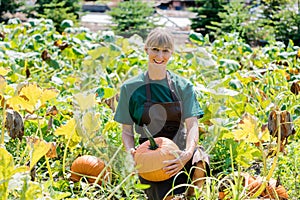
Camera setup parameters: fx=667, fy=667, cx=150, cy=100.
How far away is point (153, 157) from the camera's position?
80.3 inches

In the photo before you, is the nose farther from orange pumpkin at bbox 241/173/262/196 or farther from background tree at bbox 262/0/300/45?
background tree at bbox 262/0/300/45

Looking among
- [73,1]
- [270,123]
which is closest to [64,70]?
[270,123]

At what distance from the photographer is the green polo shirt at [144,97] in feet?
7.25

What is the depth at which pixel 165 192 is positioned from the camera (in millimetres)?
2160

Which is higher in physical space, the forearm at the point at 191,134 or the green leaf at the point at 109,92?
the forearm at the point at 191,134

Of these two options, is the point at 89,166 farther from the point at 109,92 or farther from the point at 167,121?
the point at 109,92

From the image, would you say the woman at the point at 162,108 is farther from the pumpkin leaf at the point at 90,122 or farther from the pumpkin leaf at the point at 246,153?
the pumpkin leaf at the point at 246,153

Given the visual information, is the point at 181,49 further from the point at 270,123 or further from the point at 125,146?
the point at 125,146

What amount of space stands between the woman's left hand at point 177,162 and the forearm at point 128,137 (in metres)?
0.19

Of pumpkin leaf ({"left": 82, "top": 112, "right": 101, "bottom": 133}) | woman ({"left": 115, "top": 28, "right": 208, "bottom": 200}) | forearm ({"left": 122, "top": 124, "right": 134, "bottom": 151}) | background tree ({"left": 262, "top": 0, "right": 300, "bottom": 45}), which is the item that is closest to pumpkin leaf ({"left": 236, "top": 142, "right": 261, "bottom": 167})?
woman ({"left": 115, "top": 28, "right": 208, "bottom": 200})

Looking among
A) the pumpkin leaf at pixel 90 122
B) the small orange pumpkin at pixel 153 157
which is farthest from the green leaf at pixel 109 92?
the small orange pumpkin at pixel 153 157

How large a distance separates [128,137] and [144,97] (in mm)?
150

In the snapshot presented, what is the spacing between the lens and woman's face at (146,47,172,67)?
2.16 meters

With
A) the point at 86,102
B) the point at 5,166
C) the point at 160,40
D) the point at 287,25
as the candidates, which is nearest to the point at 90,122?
the point at 86,102
